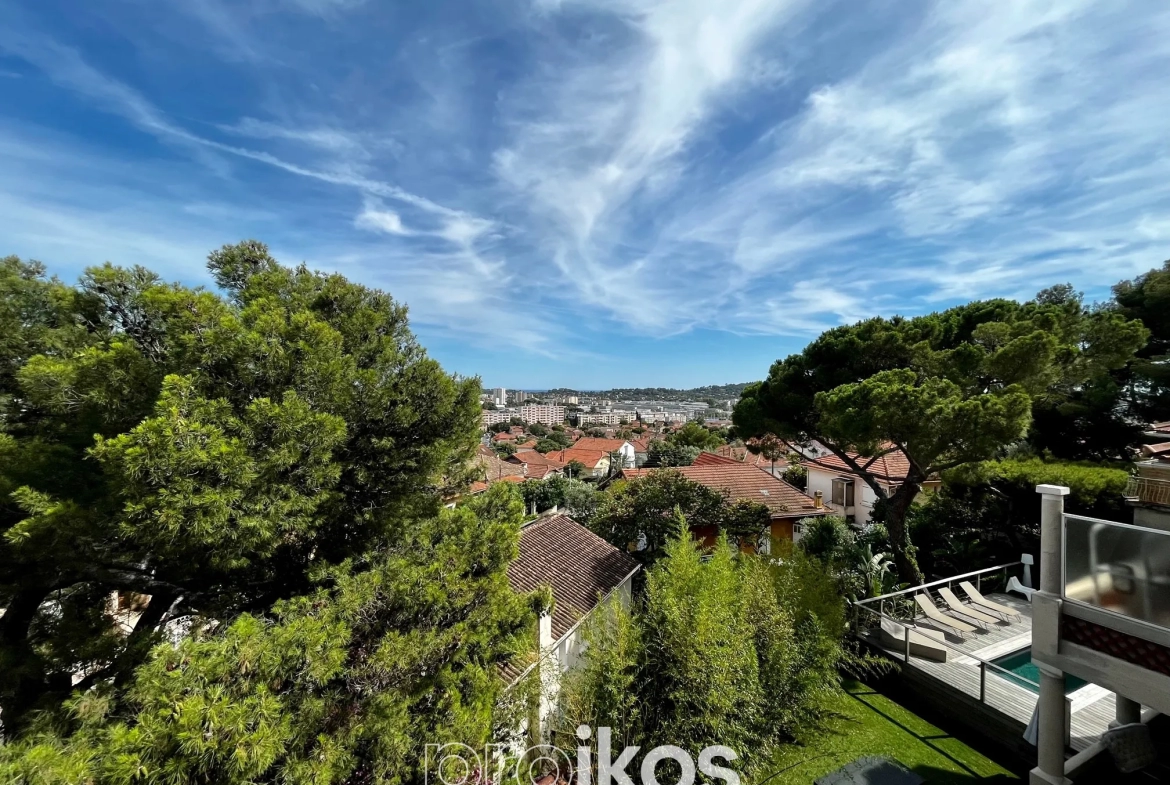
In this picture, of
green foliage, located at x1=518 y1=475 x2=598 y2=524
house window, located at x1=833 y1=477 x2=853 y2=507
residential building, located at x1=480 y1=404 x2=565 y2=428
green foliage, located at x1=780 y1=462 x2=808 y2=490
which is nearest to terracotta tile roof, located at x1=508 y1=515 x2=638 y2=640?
green foliage, located at x1=518 y1=475 x2=598 y2=524

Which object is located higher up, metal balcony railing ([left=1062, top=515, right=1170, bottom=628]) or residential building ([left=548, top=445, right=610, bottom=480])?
metal balcony railing ([left=1062, top=515, right=1170, bottom=628])

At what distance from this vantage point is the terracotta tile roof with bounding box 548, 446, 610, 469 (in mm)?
47438

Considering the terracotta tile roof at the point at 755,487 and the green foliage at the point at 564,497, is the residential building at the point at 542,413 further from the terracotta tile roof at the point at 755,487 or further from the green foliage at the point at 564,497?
the terracotta tile roof at the point at 755,487

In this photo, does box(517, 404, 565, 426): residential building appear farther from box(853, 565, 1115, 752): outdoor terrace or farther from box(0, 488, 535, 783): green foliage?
box(0, 488, 535, 783): green foliage

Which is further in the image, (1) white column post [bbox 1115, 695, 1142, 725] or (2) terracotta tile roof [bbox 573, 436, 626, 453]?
(2) terracotta tile roof [bbox 573, 436, 626, 453]

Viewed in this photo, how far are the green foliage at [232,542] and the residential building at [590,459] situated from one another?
3970 cm

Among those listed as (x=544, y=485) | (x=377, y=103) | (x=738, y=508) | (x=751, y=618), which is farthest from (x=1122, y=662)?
(x=544, y=485)

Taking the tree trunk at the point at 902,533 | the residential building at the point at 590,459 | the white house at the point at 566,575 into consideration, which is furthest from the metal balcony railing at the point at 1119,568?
the residential building at the point at 590,459

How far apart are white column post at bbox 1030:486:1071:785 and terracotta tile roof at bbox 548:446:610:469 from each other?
40.9m

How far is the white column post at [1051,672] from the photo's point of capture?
4.67 m

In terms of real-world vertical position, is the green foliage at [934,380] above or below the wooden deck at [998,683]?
above

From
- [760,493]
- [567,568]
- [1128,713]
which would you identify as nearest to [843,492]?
[760,493]

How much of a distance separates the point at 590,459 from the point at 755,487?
32.2 m

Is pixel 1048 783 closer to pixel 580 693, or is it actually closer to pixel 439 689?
pixel 580 693
